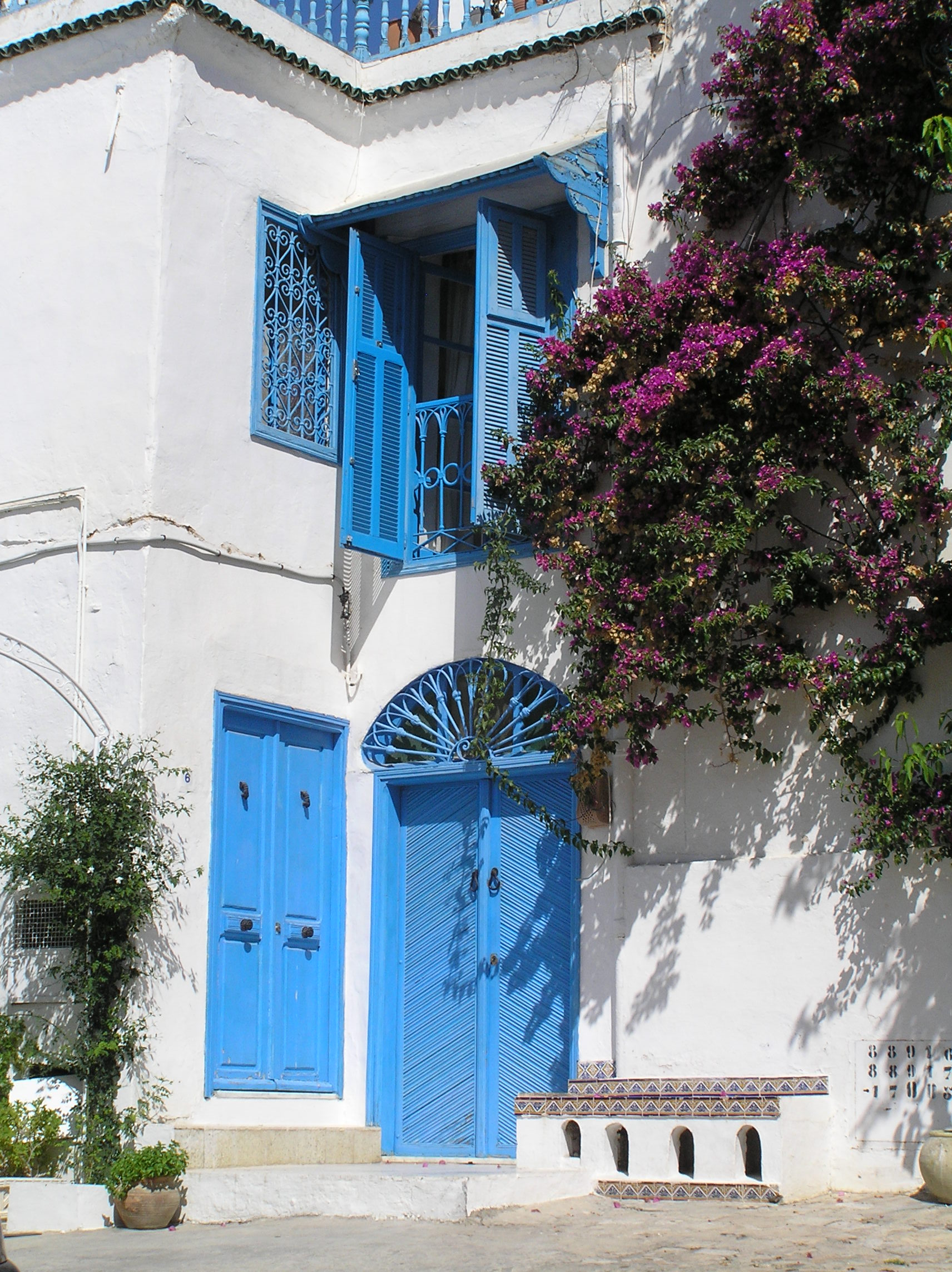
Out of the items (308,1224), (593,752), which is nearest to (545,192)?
(593,752)

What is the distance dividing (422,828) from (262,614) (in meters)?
1.53

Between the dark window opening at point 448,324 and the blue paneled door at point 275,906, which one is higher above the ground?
the dark window opening at point 448,324

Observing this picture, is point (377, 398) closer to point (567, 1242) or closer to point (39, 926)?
point (39, 926)

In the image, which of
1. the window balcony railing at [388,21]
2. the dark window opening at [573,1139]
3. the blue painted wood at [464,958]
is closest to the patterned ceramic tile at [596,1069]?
the blue painted wood at [464,958]

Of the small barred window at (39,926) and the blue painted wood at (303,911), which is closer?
the small barred window at (39,926)

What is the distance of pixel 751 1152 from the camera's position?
7.46 m

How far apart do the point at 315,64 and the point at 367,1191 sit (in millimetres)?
6536

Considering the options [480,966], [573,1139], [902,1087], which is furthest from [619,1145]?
[480,966]

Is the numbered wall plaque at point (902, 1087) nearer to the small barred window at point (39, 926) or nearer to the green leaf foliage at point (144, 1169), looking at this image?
the green leaf foliage at point (144, 1169)

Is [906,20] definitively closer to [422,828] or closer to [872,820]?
[872,820]

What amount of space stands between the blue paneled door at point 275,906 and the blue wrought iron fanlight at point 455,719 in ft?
1.18

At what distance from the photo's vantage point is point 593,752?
8.59 meters

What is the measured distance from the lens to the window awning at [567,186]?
9.35 m

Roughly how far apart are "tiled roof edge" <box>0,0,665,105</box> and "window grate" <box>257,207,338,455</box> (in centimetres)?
100
